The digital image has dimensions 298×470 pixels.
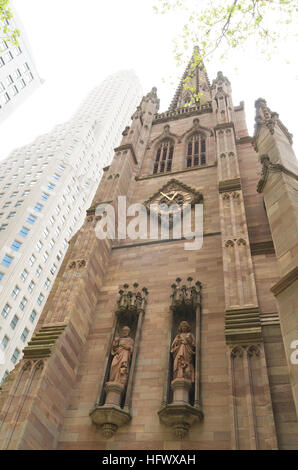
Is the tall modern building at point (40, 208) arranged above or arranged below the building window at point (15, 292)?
above

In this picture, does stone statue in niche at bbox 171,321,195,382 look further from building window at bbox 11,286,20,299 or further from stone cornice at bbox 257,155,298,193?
building window at bbox 11,286,20,299

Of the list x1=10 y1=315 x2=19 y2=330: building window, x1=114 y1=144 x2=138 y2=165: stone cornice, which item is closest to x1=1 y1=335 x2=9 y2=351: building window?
x1=10 y1=315 x2=19 y2=330: building window

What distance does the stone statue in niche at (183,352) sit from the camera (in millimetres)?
10070

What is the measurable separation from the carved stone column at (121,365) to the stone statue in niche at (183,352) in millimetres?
1351

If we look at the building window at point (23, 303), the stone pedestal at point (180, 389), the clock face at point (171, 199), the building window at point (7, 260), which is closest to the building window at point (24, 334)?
the building window at point (23, 303)

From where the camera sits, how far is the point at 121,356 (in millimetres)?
11086

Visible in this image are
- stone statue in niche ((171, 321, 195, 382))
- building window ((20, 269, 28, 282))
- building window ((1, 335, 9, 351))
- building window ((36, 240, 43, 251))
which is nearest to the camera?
stone statue in niche ((171, 321, 195, 382))

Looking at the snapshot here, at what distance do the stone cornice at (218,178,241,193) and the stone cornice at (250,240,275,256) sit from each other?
3.66 meters

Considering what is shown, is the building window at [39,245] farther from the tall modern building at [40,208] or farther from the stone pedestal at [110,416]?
the stone pedestal at [110,416]

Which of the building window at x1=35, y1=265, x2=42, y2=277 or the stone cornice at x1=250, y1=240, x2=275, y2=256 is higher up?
the building window at x1=35, y1=265, x2=42, y2=277

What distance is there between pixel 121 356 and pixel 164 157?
16.2 m

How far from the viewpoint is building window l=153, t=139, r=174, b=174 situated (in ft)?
76.5

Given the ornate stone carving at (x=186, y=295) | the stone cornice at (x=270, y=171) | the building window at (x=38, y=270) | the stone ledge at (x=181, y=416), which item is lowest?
the stone ledge at (x=181, y=416)

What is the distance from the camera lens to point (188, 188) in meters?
19.0
